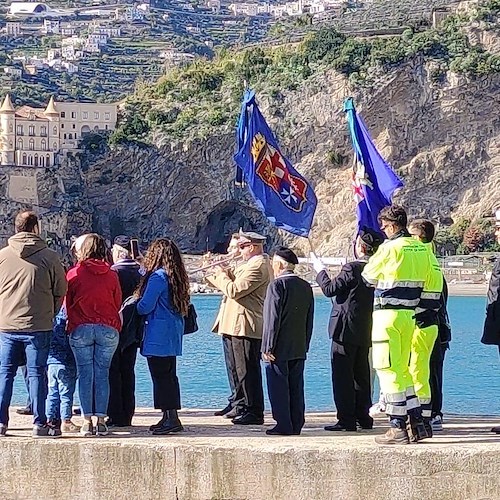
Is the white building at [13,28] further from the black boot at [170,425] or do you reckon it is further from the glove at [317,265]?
the black boot at [170,425]

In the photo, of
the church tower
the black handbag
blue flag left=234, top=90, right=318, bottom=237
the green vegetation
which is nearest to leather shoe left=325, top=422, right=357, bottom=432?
the black handbag

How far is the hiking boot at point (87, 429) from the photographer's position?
8.76 meters

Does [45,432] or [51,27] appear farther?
[51,27]

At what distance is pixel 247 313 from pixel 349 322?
1.19m

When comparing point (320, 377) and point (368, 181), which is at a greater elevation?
point (368, 181)

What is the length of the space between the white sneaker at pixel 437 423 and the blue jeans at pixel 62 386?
294cm

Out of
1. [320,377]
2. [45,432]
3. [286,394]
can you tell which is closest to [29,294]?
[45,432]

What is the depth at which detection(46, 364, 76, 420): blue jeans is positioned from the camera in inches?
353

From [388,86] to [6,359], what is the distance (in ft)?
245

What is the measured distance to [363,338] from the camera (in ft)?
30.4

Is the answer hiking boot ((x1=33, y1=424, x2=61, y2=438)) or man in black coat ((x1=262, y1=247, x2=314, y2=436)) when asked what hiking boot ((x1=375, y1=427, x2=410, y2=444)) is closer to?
man in black coat ((x1=262, y1=247, x2=314, y2=436))

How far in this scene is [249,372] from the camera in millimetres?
10180

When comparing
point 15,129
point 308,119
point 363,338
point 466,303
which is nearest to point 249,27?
point 15,129

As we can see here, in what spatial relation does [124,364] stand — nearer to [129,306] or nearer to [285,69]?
[129,306]
